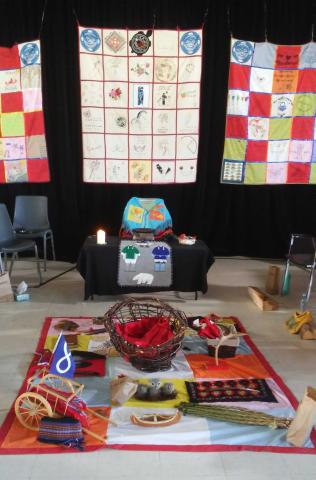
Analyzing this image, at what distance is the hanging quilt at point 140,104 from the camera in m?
4.67

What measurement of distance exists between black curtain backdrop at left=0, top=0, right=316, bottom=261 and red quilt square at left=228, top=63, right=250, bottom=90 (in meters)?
0.09

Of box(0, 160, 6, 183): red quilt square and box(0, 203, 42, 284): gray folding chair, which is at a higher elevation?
box(0, 160, 6, 183): red quilt square

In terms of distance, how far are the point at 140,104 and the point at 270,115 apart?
156 cm

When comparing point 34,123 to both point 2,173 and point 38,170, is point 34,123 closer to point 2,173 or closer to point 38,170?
point 38,170

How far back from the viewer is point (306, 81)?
4.89 m

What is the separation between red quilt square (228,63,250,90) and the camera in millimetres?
4836

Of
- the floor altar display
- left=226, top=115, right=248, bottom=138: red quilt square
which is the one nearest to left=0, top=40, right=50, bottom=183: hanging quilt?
left=226, top=115, right=248, bottom=138: red quilt square

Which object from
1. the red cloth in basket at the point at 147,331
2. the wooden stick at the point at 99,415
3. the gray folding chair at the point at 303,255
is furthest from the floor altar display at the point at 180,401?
the gray folding chair at the point at 303,255

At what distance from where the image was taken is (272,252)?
17.7 ft

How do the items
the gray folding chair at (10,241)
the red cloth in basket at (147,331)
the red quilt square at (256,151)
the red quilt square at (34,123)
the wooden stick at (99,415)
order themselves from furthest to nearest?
1. the red quilt square at (256,151)
2. the red quilt square at (34,123)
3. the gray folding chair at (10,241)
4. the red cloth in basket at (147,331)
5. the wooden stick at (99,415)

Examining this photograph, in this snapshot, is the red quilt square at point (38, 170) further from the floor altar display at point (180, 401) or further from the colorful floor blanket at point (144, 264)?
the floor altar display at point (180, 401)

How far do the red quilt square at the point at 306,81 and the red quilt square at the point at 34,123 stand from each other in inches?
119

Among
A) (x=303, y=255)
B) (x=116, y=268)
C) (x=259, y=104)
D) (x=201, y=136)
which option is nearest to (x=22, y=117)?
(x=201, y=136)

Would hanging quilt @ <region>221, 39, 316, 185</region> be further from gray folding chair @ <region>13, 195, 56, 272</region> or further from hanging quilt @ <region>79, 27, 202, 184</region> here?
gray folding chair @ <region>13, 195, 56, 272</region>
